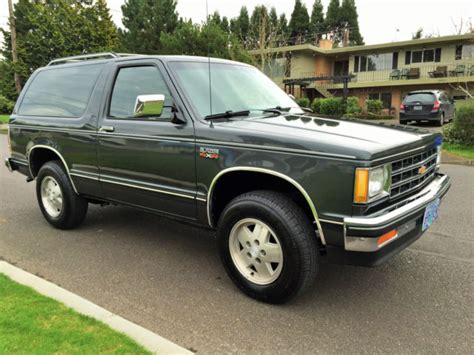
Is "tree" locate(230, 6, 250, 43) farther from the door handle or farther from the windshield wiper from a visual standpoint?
the windshield wiper

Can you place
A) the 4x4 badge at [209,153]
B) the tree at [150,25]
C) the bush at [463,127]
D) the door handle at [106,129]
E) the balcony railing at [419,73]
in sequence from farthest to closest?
the tree at [150,25]
the balcony railing at [419,73]
the bush at [463,127]
the door handle at [106,129]
the 4x4 badge at [209,153]

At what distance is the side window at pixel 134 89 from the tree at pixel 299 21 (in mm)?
51829

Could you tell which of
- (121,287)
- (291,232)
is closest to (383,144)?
(291,232)

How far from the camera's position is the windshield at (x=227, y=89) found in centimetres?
371

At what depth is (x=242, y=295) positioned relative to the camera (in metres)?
3.43

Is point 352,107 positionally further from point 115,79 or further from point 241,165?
point 241,165

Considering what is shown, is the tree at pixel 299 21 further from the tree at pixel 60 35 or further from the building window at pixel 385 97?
the tree at pixel 60 35

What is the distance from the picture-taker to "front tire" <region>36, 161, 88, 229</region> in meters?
4.86

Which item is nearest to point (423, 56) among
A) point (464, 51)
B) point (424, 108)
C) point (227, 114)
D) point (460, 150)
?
point (464, 51)

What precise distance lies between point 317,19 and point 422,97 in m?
40.8

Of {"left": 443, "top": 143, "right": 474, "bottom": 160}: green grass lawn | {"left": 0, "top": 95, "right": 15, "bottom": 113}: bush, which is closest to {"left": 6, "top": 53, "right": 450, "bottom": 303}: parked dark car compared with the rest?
{"left": 443, "top": 143, "right": 474, "bottom": 160}: green grass lawn

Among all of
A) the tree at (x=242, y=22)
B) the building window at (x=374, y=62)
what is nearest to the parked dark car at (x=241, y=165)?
the building window at (x=374, y=62)

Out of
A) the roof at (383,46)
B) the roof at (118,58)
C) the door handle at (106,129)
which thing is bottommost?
the door handle at (106,129)

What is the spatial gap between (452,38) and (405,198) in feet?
95.0
